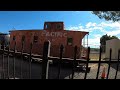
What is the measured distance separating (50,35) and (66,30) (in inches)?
48.7

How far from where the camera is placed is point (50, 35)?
53.7ft

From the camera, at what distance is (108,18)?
14133 millimetres

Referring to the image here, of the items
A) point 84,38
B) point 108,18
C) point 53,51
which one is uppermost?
point 108,18
